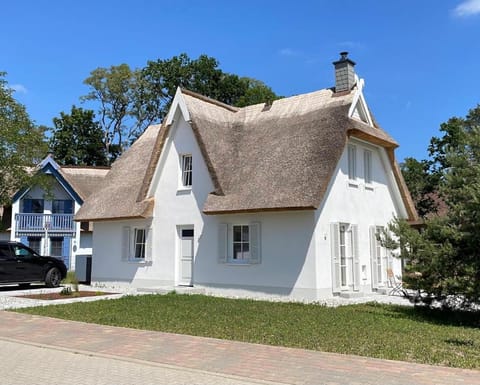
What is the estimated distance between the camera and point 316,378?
664 centimetres

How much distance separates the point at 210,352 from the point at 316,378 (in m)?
2.15

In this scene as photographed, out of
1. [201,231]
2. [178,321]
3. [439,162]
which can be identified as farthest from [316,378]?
[439,162]

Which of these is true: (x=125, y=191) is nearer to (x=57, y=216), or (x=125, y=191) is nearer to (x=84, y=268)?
(x=84, y=268)

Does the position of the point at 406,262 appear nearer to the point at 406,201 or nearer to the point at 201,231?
the point at 201,231

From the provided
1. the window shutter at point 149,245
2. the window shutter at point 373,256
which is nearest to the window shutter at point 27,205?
the window shutter at point 149,245

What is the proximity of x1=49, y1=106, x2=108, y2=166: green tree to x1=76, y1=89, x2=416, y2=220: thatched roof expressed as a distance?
1163 inches

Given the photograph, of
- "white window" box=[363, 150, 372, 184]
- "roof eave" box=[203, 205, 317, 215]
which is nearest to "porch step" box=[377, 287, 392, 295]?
"white window" box=[363, 150, 372, 184]

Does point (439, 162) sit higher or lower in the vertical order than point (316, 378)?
higher

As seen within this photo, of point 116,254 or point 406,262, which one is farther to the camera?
point 116,254

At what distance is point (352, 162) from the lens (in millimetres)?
18938

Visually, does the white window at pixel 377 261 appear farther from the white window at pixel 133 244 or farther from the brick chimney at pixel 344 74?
the white window at pixel 133 244

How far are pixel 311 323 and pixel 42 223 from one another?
3107cm

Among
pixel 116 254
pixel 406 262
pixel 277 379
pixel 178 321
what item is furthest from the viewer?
pixel 116 254

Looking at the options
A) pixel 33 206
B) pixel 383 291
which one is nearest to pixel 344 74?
pixel 383 291
